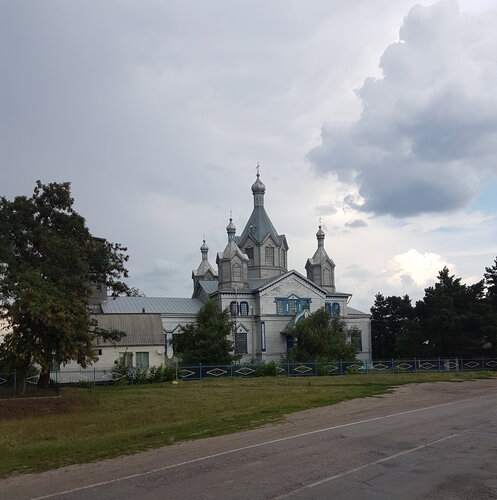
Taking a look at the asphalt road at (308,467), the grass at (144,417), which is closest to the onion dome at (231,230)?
the grass at (144,417)

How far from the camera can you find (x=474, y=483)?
351 inches

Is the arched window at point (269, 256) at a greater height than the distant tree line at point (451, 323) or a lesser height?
greater

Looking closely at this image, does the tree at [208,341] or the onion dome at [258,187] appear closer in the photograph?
the tree at [208,341]

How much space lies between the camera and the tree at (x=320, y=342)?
44875 millimetres

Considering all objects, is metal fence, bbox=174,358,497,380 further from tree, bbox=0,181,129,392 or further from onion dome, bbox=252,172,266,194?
onion dome, bbox=252,172,266,194

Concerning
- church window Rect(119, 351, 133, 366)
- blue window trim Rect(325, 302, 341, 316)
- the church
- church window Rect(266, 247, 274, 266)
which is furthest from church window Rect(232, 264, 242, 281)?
church window Rect(119, 351, 133, 366)

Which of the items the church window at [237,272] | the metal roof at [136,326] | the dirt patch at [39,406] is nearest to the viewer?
the dirt patch at [39,406]

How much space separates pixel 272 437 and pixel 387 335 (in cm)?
5313

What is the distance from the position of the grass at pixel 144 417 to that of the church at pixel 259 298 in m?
20.6

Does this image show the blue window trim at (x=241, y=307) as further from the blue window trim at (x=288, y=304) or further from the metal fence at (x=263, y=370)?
the metal fence at (x=263, y=370)

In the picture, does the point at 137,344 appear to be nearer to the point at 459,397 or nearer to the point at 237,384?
the point at 237,384

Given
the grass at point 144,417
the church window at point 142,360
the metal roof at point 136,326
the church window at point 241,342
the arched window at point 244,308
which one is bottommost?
the grass at point 144,417

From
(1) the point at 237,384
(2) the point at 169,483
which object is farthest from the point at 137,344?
(2) the point at 169,483

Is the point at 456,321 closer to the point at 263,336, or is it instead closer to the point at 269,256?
the point at 263,336
